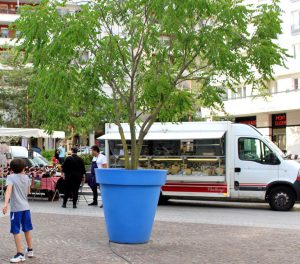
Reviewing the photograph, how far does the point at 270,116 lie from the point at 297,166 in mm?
29166

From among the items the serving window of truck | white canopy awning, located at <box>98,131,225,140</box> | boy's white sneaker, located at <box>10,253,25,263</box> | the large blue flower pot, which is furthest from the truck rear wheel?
boy's white sneaker, located at <box>10,253,25,263</box>

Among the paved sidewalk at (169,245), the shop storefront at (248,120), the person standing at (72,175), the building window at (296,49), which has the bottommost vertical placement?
the paved sidewalk at (169,245)

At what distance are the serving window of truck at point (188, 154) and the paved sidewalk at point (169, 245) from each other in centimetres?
485

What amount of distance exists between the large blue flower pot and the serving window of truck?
7350 mm

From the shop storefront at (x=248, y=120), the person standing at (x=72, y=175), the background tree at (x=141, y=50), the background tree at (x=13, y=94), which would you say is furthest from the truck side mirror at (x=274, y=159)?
the shop storefront at (x=248, y=120)

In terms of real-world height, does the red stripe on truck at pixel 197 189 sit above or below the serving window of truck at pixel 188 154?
below

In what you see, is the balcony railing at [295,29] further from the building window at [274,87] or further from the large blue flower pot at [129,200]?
the large blue flower pot at [129,200]

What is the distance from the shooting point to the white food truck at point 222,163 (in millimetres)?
16141

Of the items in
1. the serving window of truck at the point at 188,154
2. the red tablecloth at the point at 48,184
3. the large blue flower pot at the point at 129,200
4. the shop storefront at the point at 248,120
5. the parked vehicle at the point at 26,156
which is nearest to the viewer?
the large blue flower pot at the point at 129,200

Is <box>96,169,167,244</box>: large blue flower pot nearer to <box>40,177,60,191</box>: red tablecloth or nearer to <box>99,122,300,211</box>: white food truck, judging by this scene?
<box>99,122,300,211</box>: white food truck

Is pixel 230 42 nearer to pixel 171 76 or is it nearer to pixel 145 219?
pixel 171 76

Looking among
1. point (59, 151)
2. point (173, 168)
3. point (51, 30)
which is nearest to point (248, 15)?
point (51, 30)

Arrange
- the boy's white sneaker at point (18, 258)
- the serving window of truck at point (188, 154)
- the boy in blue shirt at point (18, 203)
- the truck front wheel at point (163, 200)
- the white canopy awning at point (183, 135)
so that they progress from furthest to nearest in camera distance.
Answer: the truck front wheel at point (163, 200) → the serving window of truck at point (188, 154) → the white canopy awning at point (183, 135) → the boy in blue shirt at point (18, 203) → the boy's white sneaker at point (18, 258)

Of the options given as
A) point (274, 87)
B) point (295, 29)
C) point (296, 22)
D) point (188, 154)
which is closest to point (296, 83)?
point (274, 87)
